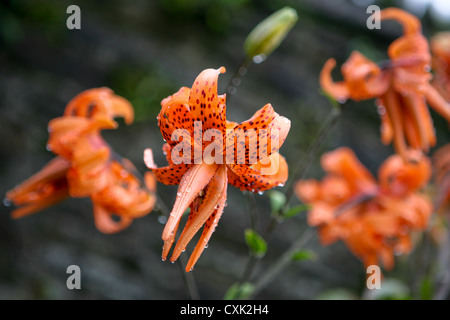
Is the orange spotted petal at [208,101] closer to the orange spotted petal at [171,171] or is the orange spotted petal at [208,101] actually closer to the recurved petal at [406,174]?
the orange spotted petal at [171,171]

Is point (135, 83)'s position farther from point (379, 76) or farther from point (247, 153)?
point (247, 153)

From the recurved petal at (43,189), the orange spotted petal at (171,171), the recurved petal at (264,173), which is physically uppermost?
the recurved petal at (43,189)

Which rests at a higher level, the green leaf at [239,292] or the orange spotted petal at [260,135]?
the orange spotted petal at [260,135]

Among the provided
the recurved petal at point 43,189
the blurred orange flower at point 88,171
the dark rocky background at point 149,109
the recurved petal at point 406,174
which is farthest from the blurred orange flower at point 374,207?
the dark rocky background at point 149,109

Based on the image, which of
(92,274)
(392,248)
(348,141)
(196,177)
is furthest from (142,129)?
(196,177)

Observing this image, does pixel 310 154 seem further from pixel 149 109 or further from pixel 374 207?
pixel 149 109

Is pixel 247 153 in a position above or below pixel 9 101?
below
